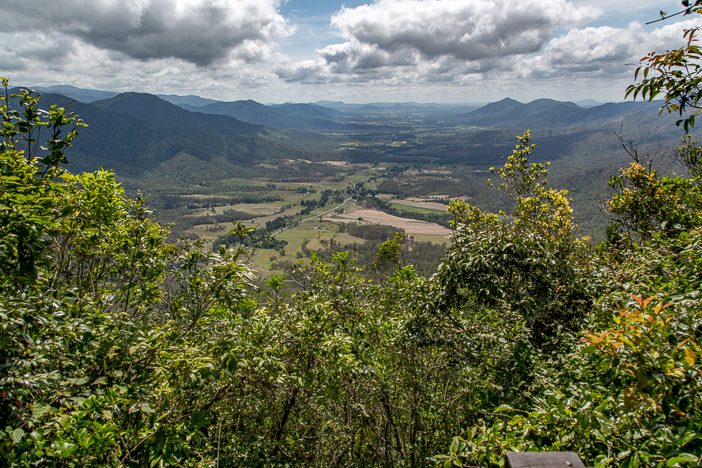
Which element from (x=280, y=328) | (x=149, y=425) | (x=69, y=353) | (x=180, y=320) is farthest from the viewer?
(x=180, y=320)

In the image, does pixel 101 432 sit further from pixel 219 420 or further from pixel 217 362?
pixel 219 420

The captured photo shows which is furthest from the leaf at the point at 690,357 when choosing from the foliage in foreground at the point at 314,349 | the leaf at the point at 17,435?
the leaf at the point at 17,435

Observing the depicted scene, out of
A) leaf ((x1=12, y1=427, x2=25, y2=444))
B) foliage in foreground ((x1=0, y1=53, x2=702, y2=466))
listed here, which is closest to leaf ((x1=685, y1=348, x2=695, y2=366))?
foliage in foreground ((x1=0, y1=53, x2=702, y2=466))

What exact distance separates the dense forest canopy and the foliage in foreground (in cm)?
3

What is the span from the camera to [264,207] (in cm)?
18925

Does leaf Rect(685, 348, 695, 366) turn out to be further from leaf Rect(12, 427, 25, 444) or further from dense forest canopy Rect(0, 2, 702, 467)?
leaf Rect(12, 427, 25, 444)

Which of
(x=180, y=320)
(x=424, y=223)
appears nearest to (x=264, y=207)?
(x=424, y=223)

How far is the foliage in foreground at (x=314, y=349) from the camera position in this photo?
120 inches

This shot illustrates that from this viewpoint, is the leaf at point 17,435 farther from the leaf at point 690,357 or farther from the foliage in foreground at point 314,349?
the leaf at point 690,357

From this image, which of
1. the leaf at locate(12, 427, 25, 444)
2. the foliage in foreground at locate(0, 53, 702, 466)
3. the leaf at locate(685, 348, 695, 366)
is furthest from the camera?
the foliage in foreground at locate(0, 53, 702, 466)

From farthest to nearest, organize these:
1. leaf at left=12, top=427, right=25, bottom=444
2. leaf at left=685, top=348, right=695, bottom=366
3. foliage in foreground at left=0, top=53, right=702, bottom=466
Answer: foliage in foreground at left=0, top=53, right=702, bottom=466 → leaf at left=12, top=427, right=25, bottom=444 → leaf at left=685, top=348, right=695, bottom=366

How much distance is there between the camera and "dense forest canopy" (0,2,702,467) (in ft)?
10.0

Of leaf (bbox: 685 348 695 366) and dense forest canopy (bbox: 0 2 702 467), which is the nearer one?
leaf (bbox: 685 348 695 366)

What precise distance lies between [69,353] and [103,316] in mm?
508
